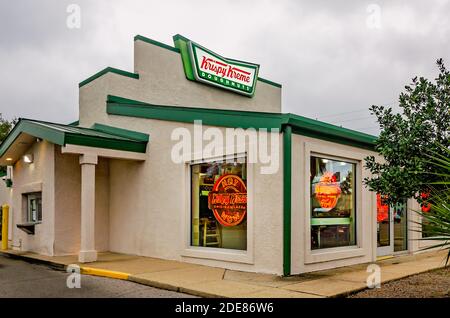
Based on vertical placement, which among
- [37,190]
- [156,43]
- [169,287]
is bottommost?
[169,287]

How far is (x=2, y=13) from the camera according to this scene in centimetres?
1242

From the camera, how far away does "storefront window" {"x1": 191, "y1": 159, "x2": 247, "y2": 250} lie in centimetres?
975

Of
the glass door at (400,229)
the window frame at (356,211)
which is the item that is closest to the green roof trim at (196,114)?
the window frame at (356,211)

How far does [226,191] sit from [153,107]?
3452 mm

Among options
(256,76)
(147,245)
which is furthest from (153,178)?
(256,76)

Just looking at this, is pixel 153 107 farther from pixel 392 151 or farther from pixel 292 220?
Answer: pixel 392 151

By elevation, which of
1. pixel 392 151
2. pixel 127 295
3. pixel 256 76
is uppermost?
pixel 256 76

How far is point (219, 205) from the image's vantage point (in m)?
10.3

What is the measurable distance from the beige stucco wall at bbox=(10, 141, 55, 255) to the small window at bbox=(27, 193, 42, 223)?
0.74ft

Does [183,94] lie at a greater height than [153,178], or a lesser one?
greater

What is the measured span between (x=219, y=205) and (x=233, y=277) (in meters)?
2.21

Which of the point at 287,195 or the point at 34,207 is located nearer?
the point at 287,195

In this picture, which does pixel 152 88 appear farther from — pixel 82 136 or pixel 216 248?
pixel 216 248

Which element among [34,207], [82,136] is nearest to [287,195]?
[82,136]
